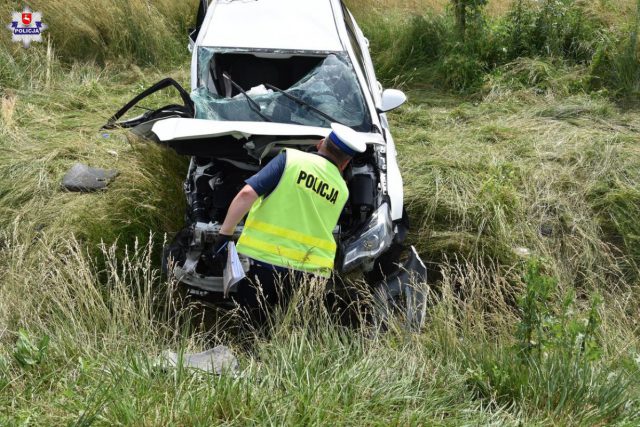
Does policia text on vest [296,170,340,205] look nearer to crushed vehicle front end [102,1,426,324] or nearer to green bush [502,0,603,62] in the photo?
crushed vehicle front end [102,1,426,324]

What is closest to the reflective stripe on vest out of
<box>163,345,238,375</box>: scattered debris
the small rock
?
<box>163,345,238,375</box>: scattered debris

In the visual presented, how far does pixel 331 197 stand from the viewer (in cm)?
404

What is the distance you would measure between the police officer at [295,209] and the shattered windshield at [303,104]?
3.38ft

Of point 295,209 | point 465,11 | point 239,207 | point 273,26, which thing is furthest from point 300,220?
point 465,11

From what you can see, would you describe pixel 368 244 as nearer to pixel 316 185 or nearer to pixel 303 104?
pixel 316 185

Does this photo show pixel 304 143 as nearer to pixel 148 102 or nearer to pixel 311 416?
A: pixel 311 416

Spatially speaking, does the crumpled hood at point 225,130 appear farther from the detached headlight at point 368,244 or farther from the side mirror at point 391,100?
the side mirror at point 391,100

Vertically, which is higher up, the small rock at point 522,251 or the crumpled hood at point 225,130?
the crumpled hood at point 225,130

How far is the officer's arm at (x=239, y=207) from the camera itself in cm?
398

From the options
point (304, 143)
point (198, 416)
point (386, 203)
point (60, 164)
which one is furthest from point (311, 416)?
point (60, 164)

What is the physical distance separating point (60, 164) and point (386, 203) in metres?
3.53

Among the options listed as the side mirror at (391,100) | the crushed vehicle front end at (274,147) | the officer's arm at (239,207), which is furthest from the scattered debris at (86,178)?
the side mirror at (391,100)

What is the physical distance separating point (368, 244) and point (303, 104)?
4.93ft

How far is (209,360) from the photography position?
11.4ft
